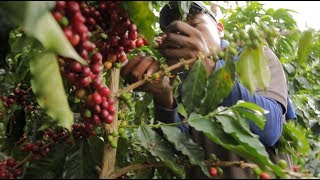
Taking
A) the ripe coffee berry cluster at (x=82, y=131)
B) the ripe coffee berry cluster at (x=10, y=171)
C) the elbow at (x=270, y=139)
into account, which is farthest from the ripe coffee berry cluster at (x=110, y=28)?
the elbow at (x=270, y=139)

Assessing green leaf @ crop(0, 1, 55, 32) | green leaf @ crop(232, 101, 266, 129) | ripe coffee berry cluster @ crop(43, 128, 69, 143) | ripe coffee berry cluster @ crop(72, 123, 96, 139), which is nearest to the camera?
green leaf @ crop(0, 1, 55, 32)

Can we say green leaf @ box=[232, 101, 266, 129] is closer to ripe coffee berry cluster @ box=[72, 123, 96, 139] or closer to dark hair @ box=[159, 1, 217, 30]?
ripe coffee berry cluster @ box=[72, 123, 96, 139]

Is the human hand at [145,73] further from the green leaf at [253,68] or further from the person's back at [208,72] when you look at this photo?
the green leaf at [253,68]

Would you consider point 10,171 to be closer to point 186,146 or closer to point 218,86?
point 186,146

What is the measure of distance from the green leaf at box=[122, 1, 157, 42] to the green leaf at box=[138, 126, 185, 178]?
0.33 meters

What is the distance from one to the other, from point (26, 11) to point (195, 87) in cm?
68

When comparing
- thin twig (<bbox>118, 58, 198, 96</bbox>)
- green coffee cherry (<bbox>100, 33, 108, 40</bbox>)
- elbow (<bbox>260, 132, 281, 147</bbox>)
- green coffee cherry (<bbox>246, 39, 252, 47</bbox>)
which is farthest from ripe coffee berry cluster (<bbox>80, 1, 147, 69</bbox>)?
elbow (<bbox>260, 132, 281, 147</bbox>)

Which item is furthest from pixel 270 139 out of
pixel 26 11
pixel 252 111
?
pixel 26 11

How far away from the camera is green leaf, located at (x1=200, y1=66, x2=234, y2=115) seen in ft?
3.87

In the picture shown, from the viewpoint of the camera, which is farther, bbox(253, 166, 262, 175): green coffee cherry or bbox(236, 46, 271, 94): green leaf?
bbox(236, 46, 271, 94): green leaf

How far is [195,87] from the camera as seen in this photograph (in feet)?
4.14

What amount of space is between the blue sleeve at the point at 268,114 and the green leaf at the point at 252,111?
0.15 m

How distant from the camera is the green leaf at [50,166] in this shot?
114 cm

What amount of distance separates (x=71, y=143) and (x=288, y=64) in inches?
71.4
